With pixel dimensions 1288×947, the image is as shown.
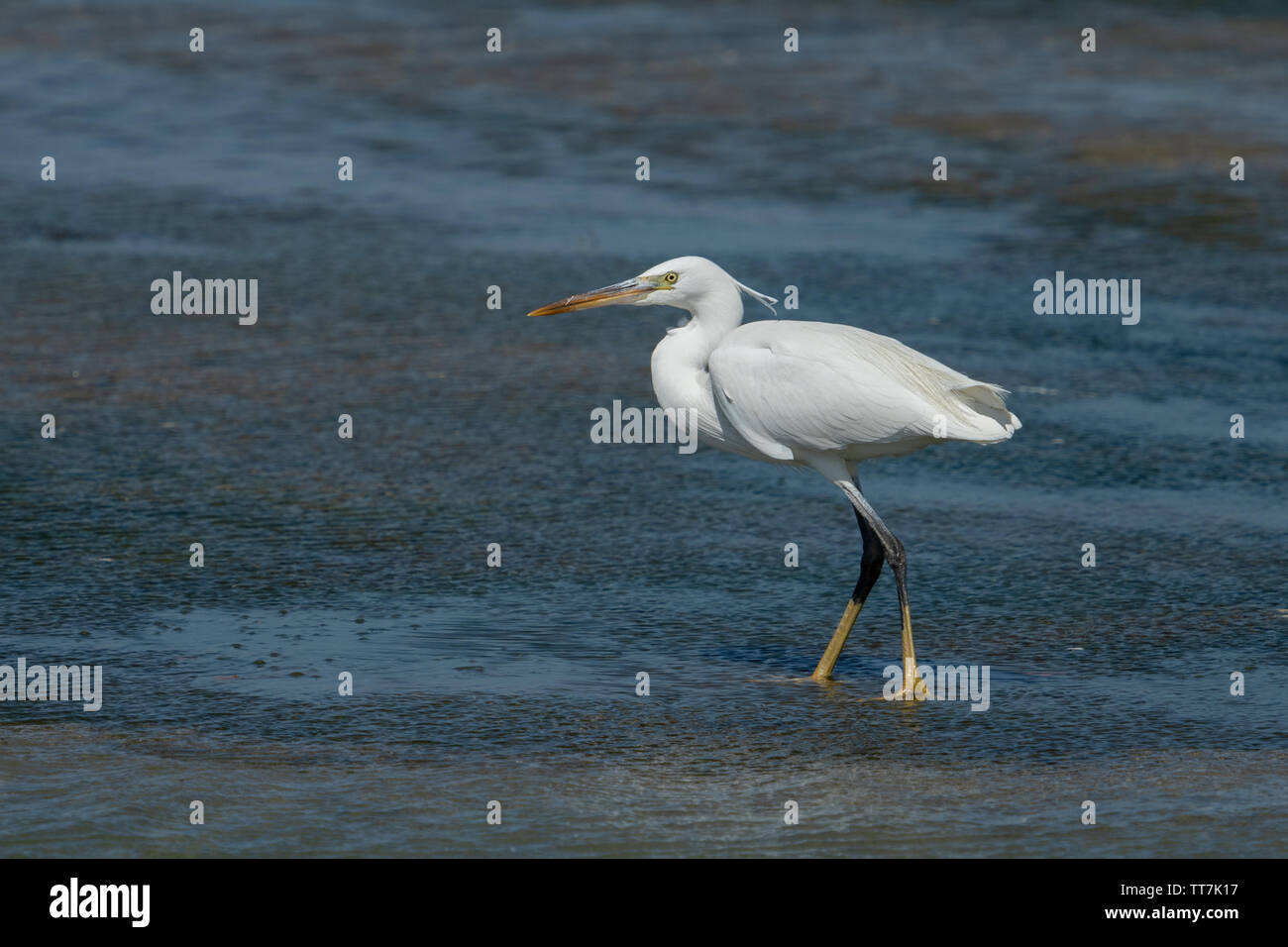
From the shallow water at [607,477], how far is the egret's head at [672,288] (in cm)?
109

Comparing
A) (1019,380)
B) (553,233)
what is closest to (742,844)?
(1019,380)

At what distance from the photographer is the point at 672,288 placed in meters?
6.48

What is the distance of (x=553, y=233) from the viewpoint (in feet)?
38.9

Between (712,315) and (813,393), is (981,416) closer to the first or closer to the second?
(813,393)

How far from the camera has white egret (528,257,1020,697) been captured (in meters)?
6.20

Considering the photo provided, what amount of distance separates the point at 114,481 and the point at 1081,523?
3.87 m

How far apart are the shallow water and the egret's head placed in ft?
3.56

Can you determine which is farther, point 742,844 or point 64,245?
point 64,245
